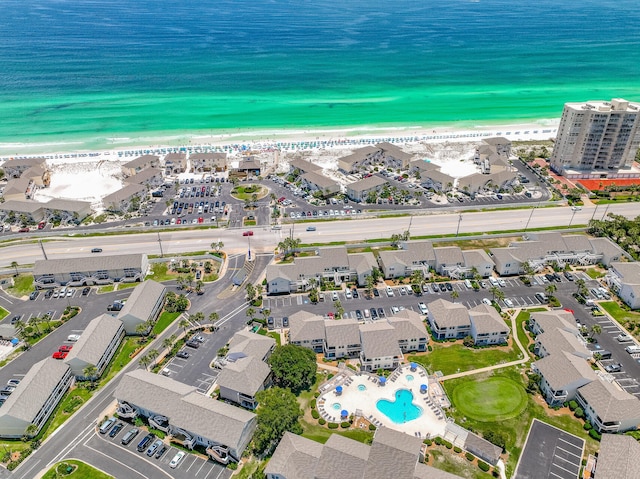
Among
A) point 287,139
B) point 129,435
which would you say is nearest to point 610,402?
point 129,435

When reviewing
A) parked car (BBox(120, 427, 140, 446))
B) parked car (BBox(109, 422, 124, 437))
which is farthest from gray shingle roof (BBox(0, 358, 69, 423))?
parked car (BBox(120, 427, 140, 446))

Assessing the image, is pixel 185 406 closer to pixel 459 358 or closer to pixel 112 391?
pixel 112 391

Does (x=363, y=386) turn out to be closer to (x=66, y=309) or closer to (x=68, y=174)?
(x=66, y=309)

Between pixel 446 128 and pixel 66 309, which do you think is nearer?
pixel 66 309

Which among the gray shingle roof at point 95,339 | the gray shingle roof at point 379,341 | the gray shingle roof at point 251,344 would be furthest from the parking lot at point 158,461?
the gray shingle roof at point 379,341

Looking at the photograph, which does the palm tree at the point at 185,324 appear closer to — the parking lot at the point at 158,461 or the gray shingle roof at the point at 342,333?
the parking lot at the point at 158,461

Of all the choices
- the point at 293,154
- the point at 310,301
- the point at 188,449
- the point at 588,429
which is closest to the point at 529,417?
the point at 588,429

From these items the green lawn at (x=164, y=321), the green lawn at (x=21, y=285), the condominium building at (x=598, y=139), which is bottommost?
the green lawn at (x=21, y=285)
